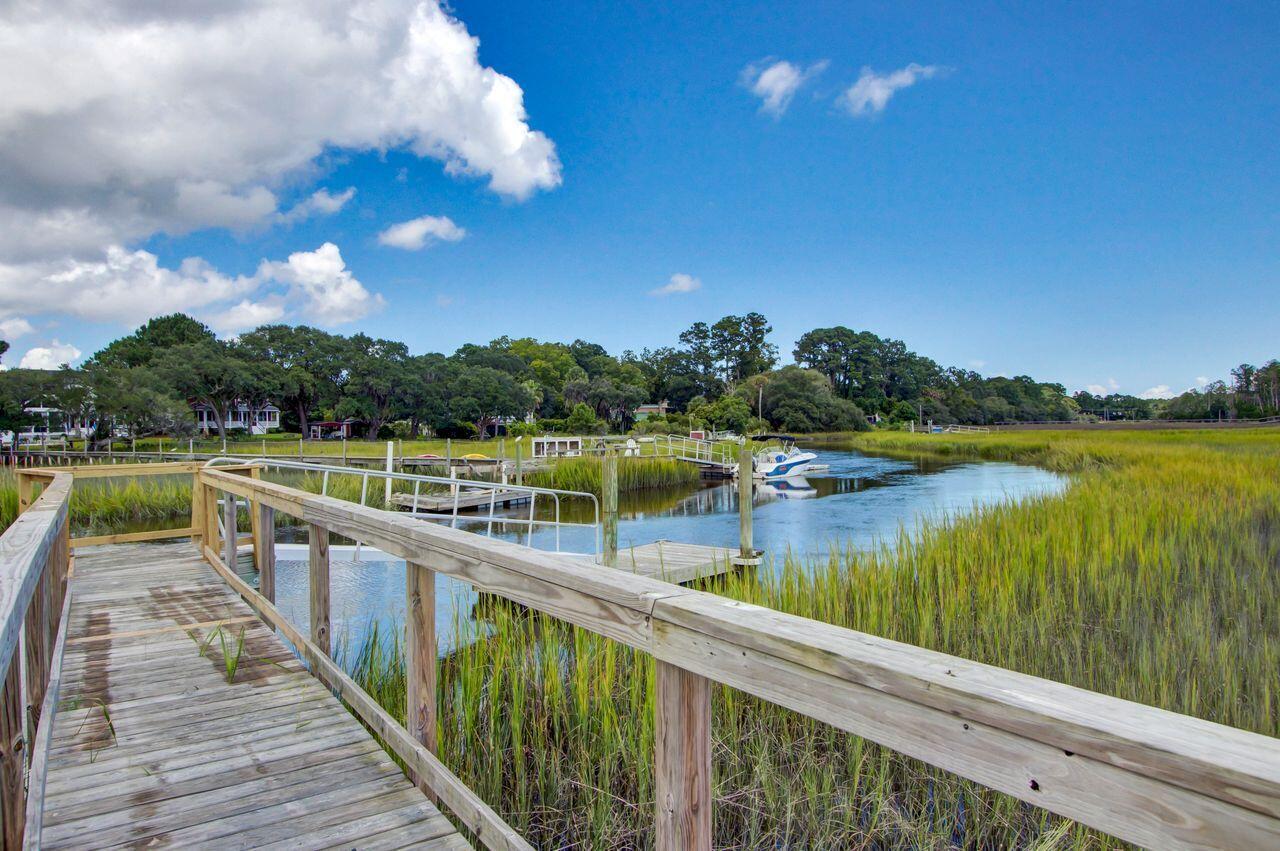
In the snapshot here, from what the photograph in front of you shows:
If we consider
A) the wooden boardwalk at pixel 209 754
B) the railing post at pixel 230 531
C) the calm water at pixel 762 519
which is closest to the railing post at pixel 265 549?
the wooden boardwalk at pixel 209 754

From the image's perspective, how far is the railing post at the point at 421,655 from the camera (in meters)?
2.58

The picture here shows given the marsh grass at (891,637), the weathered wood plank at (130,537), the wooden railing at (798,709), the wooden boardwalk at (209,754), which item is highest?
the wooden railing at (798,709)

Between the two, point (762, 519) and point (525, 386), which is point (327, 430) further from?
point (762, 519)

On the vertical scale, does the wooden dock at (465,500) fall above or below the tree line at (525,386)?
below

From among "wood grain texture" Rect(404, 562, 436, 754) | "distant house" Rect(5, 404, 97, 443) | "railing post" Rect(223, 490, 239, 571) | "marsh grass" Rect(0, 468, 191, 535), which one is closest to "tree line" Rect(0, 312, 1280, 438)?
"distant house" Rect(5, 404, 97, 443)

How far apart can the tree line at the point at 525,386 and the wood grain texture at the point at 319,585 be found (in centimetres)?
4136

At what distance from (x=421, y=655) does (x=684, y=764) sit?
140cm

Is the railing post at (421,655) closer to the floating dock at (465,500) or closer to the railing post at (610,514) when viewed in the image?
the railing post at (610,514)

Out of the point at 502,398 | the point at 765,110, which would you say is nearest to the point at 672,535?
the point at 765,110

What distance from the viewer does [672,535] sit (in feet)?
53.0

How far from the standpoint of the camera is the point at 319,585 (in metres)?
3.60

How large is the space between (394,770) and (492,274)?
188ft

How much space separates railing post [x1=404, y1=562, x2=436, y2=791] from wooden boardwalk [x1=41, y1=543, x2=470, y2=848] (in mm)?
261

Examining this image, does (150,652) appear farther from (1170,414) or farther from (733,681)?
(1170,414)
